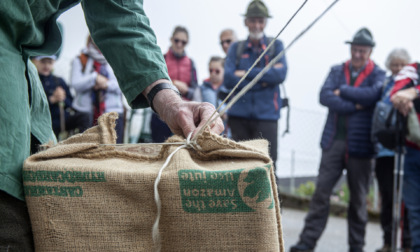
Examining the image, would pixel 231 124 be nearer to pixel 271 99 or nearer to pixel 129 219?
pixel 271 99

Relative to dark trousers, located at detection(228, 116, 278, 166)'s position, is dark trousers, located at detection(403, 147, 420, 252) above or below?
below

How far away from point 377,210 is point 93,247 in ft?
25.0

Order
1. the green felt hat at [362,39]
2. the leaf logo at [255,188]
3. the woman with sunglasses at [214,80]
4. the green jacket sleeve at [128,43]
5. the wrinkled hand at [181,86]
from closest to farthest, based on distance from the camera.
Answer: the leaf logo at [255,188], the green jacket sleeve at [128,43], the green felt hat at [362,39], the wrinkled hand at [181,86], the woman with sunglasses at [214,80]

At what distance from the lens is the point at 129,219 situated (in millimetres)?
1044

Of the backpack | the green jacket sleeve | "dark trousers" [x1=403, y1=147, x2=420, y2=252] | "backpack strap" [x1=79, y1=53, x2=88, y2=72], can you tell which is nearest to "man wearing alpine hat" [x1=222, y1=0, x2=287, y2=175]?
the backpack

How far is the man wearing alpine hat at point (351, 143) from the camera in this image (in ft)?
15.1

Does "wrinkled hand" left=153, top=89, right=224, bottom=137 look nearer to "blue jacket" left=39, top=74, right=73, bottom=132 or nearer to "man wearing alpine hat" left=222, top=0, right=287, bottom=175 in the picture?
"man wearing alpine hat" left=222, top=0, right=287, bottom=175

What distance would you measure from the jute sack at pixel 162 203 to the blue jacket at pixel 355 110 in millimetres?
3724

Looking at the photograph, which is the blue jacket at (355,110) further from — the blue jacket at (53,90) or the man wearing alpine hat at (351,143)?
the blue jacket at (53,90)

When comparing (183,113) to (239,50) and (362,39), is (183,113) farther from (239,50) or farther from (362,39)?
(362,39)

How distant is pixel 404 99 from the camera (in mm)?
4293

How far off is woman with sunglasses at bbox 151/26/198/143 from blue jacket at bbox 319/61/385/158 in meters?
1.35

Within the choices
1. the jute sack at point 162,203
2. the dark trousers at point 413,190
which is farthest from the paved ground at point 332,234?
the jute sack at point 162,203

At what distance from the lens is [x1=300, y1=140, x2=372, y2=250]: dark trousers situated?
4590 mm
